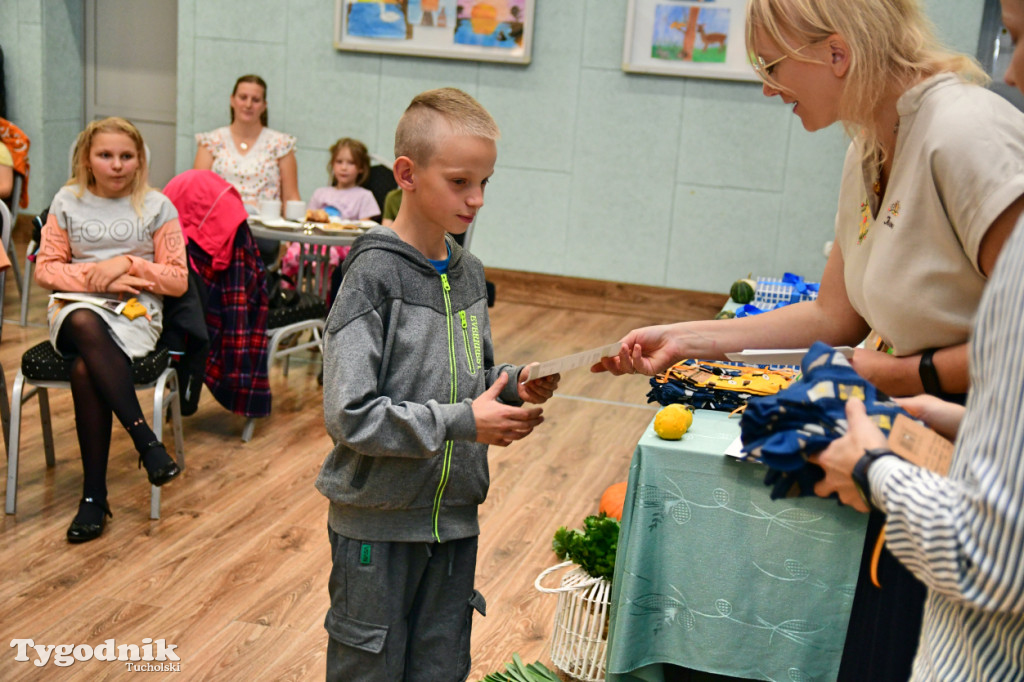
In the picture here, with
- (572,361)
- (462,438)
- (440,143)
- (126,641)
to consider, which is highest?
(440,143)

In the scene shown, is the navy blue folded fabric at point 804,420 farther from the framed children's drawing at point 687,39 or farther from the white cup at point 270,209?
the framed children's drawing at point 687,39

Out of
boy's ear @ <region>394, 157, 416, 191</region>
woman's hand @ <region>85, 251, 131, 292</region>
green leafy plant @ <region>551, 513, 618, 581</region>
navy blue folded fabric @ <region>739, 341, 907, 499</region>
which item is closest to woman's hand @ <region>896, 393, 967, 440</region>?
navy blue folded fabric @ <region>739, 341, 907, 499</region>

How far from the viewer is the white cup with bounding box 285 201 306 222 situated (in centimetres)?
473

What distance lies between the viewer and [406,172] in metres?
1.63

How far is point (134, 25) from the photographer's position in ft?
24.9

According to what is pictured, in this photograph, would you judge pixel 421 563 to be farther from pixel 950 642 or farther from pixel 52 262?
pixel 52 262

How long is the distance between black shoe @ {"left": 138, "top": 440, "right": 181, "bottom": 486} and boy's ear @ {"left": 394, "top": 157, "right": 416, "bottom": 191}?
1.87 m

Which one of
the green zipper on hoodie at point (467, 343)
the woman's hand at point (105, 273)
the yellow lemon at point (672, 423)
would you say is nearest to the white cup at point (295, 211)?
the woman's hand at point (105, 273)

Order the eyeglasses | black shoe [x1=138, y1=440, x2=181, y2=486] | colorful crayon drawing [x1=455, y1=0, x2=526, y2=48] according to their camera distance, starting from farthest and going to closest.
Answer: colorful crayon drawing [x1=455, y1=0, x2=526, y2=48] → black shoe [x1=138, y1=440, x2=181, y2=486] → the eyeglasses

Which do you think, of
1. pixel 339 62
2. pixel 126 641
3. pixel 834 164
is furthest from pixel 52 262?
pixel 834 164

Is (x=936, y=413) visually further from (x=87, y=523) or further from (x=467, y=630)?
(x=87, y=523)

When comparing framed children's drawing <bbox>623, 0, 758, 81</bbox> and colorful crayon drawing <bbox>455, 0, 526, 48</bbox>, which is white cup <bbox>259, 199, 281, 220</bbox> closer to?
colorful crayon drawing <bbox>455, 0, 526, 48</bbox>

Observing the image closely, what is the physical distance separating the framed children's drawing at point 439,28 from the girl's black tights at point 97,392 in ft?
13.4

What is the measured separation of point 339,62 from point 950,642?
661cm
